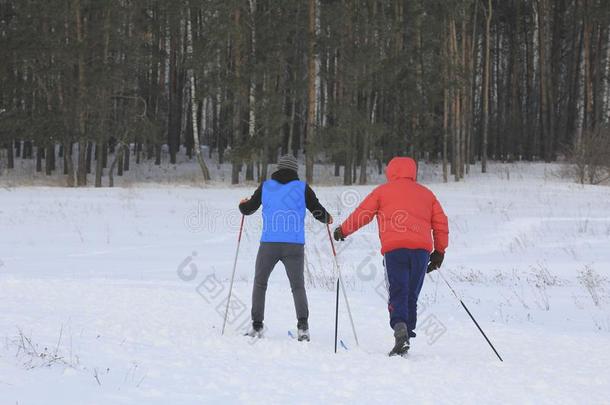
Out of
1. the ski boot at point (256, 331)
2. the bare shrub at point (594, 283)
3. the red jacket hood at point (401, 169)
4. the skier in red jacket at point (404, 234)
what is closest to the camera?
the skier in red jacket at point (404, 234)

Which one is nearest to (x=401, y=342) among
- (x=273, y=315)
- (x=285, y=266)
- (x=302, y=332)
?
(x=302, y=332)

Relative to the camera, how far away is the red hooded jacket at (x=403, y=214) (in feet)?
19.5

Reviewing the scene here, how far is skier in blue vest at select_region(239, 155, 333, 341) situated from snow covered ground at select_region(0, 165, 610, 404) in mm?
343

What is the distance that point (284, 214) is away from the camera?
6.36 m

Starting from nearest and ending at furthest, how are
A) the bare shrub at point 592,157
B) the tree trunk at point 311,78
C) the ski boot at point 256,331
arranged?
the ski boot at point 256,331
the bare shrub at point 592,157
the tree trunk at point 311,78

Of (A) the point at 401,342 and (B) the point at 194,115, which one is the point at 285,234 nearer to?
(A) the point at 401,342

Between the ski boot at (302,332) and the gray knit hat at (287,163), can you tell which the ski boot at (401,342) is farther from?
the gray knit hat at (287,163)

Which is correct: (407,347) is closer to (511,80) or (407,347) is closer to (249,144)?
(249,144)

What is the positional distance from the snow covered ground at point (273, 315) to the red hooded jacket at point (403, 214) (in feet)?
3.49

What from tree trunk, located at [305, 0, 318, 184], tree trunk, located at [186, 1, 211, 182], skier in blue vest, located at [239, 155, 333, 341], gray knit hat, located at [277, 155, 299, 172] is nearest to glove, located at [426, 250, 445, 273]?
skier in blue vest, located at [239, 155, 333, 341]

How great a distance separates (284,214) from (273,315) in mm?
2085

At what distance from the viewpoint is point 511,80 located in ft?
148

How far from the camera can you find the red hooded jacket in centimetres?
595

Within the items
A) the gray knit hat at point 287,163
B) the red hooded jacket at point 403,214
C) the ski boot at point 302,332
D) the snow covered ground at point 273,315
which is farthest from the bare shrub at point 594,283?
the gray knit hat at point 287,163
